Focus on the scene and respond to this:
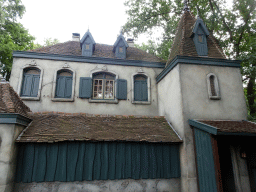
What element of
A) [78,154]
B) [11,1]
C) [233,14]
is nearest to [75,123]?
[78,154]

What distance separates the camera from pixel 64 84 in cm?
985

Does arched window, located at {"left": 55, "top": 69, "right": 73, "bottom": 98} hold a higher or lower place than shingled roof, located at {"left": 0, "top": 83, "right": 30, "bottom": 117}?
higher

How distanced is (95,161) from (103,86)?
4733mm

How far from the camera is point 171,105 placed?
8.57 metres

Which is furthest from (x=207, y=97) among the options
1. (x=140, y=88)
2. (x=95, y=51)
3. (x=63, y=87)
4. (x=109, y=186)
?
(x=63, y=87)

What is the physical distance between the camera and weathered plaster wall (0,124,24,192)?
19.3 feet

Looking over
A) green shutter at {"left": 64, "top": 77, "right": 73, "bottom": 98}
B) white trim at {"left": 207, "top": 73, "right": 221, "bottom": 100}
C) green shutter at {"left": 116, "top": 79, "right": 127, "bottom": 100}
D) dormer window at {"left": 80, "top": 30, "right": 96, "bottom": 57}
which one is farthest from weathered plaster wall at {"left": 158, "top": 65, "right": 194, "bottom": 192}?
green shutter at {"left": 64, "top": 77, "right": 73, "bottom": 98}

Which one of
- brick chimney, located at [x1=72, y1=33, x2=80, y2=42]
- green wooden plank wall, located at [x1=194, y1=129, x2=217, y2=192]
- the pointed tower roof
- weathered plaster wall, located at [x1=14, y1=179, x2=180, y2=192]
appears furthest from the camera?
brick chimney, located at [x1=72, y1=33, x2=80, y2=42]

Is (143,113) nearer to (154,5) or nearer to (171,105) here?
(171,105)

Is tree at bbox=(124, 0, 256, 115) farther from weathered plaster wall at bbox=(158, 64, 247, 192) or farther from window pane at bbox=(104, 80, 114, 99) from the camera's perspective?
window pane at bbox=(104, 80, 114, 99)

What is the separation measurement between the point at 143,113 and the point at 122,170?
384 centimetres

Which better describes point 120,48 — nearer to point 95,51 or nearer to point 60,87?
point 95,51

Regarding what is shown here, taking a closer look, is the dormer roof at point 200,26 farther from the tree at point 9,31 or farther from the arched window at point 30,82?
the tree at point 9,31

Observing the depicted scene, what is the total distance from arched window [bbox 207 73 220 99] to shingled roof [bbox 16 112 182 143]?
270cm
